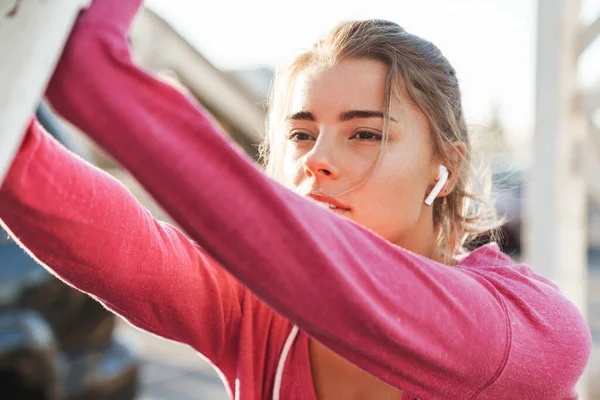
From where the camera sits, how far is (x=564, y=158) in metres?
2.98

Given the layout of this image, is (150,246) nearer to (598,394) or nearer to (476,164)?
(476,164)

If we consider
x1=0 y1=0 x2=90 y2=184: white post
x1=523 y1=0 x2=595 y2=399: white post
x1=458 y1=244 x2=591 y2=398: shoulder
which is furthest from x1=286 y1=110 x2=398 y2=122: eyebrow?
x1=523 y1=0 x2=595 y2=399: white post

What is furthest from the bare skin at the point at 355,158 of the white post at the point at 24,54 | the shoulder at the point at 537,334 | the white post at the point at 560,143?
the white post at the point at 560,143

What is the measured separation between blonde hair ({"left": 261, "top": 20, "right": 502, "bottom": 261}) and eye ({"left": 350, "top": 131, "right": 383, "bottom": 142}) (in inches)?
1.0

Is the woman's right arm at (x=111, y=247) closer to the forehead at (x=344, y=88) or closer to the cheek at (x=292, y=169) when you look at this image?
the cheek at (x=292, y=169)

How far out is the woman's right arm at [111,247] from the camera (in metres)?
1.09

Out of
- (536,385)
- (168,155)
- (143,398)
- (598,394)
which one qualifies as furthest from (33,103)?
(598,394)

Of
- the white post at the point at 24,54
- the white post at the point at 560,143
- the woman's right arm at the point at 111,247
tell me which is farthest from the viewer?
the white post at the point at 560,143

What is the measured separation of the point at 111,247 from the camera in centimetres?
122

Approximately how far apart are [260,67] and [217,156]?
628 cm

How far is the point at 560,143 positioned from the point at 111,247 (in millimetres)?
2176

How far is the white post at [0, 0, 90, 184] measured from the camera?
80cm

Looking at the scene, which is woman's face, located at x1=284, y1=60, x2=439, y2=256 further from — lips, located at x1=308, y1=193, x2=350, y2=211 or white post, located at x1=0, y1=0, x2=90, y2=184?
white post, located at x1=0, y1=0, x2=90, y2=184

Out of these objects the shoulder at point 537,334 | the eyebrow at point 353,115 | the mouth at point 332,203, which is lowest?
the shoulder at point 537,334
